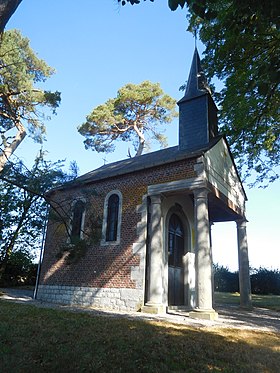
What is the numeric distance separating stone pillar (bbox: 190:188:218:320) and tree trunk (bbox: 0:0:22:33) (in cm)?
740

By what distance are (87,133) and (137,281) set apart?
61.5 feet

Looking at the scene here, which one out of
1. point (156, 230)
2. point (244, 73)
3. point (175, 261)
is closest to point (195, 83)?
point (244, 73)

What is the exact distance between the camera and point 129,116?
26.0 meters

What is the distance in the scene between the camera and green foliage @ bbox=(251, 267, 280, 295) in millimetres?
24891

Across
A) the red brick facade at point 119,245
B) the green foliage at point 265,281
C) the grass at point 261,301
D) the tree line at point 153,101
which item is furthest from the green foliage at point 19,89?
the green foliage at point 265,281

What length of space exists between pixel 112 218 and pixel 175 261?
A: 9.92 feet

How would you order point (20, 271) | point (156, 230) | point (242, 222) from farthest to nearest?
point (20, 271), point (242, 222), point (156, 230)

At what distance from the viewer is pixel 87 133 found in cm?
2645

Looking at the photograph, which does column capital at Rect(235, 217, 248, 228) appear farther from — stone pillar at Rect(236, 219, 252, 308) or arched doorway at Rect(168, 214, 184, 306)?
arched doorway at Rect(168, 214, 184, 306)

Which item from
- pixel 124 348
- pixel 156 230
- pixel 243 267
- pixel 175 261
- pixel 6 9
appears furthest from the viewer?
pixel 243 267

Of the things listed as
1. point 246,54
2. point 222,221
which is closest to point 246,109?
point 246,54

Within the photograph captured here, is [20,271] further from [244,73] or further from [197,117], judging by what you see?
[244,73]

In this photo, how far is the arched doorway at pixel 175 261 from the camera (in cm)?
1131

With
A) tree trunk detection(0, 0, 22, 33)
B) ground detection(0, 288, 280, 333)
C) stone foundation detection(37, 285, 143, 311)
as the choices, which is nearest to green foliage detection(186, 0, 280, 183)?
tree trunk detection(0, 0, 22, 33)
